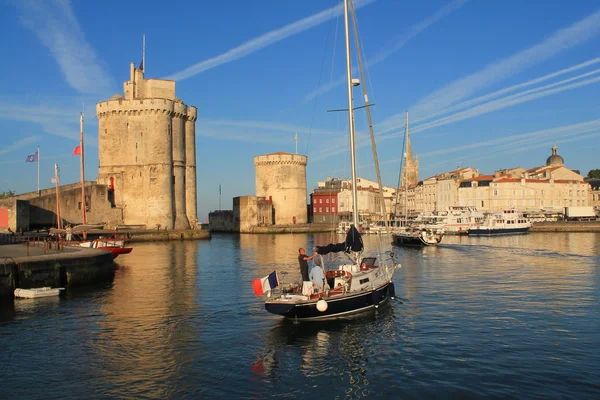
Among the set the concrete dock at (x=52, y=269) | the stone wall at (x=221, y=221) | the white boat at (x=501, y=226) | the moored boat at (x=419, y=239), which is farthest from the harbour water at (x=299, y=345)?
the stone wall at (x=221, y=221)

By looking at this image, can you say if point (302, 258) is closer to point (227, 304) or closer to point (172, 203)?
point (227, 304)

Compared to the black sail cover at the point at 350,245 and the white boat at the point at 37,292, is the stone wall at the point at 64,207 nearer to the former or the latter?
the white boat at the point at 37,292

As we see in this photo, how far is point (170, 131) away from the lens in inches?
2200

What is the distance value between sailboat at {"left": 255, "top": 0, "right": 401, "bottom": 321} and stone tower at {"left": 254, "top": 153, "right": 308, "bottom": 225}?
5706 cm

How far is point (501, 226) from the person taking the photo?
66312mm

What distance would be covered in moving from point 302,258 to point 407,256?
72.6 ft

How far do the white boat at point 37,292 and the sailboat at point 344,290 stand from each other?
885 centimetres

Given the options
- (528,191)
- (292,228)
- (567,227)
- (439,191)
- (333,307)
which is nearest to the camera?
(333,307)

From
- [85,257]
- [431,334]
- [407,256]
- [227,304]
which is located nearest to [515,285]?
[431,334]

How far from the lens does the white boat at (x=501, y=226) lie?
64.9m

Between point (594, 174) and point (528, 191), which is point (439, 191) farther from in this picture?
point (594, 174)

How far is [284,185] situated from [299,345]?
6285cm

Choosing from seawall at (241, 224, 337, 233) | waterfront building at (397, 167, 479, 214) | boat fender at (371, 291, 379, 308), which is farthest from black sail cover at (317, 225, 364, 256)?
waterfront building at (397, 167, 479, 214)

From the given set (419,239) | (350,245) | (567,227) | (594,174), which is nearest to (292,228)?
(419,239)
